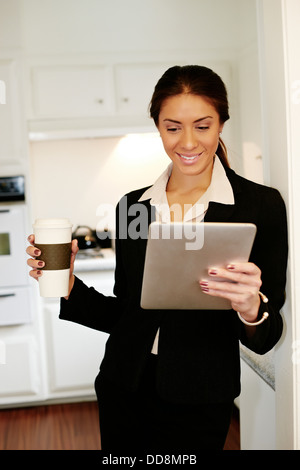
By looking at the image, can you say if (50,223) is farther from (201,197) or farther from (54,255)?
(201,197)

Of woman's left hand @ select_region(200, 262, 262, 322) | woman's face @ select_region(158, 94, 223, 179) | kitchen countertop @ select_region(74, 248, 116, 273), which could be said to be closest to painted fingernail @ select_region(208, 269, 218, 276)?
woman's left hand @ select_region(200, 262, 262, 322)

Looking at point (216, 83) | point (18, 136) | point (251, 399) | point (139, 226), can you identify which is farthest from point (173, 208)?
point (18, 136)

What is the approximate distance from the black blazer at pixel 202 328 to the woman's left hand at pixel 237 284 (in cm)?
7

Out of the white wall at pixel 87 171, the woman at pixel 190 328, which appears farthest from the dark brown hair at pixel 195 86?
the white wall at pixel 87 171

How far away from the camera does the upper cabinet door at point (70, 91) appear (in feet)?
9.10

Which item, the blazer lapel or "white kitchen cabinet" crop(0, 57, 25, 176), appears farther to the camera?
"white kitchen cabinet" crop(0, 57, 25, 176)

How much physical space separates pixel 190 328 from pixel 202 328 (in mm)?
26

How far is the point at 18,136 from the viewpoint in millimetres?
2752

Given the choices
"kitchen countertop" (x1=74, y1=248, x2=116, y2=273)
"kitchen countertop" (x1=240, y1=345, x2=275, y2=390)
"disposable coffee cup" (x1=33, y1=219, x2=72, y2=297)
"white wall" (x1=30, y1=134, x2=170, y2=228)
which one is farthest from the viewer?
"white wall" (x1=30, y1=134, x2=170, y2=228)

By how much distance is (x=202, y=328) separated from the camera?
104cm

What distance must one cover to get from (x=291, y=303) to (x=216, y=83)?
51 centimetres

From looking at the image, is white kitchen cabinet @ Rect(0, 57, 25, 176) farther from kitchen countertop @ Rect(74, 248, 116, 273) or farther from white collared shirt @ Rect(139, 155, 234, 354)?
white collared shirt @ Rect(139, 155, 234, 354)

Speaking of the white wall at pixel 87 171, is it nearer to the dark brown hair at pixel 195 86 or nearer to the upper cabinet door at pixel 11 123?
the upper cabinet door at pixel 11 123

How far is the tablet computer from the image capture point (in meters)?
0.77
